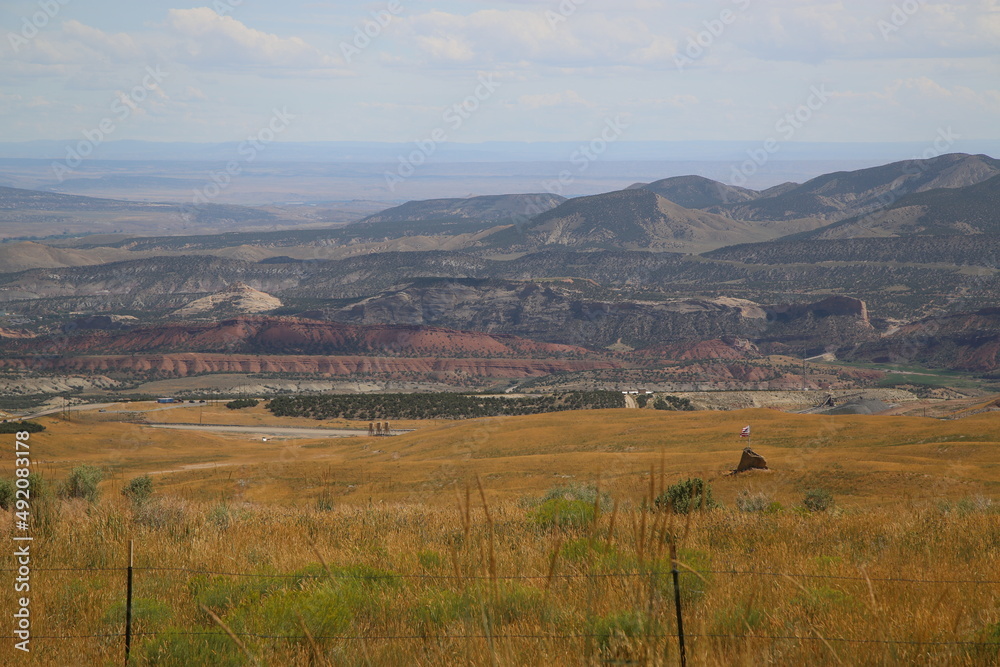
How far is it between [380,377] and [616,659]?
100925 millimetres

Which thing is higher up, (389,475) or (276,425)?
(389,475)

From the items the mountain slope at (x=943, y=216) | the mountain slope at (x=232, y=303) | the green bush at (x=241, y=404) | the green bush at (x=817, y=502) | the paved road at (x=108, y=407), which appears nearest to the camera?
the green bush at (x=817, y=502)

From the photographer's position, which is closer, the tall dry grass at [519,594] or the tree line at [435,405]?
the tall dry grass at [519,594]

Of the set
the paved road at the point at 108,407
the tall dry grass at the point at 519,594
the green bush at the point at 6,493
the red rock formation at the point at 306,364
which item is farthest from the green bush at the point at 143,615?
the red rock formation at the point at 306,364

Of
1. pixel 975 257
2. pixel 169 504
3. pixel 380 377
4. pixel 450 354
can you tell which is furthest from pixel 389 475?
pixel 975 257

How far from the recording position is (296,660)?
234 inches

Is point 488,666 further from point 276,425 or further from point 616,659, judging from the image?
point 276,425

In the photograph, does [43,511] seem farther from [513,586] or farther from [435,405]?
[435,405]

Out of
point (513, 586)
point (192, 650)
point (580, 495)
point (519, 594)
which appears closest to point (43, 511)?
point (192, 650)

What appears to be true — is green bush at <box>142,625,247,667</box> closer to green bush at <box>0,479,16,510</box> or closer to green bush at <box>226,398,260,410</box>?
green bush at <box>0,479,16,510</box>

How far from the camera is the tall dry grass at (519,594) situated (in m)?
5.61

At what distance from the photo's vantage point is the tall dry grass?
221 inches

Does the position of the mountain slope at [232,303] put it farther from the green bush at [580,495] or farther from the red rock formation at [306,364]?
the green bush at [580,495]

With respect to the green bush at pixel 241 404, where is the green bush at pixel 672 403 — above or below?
above
